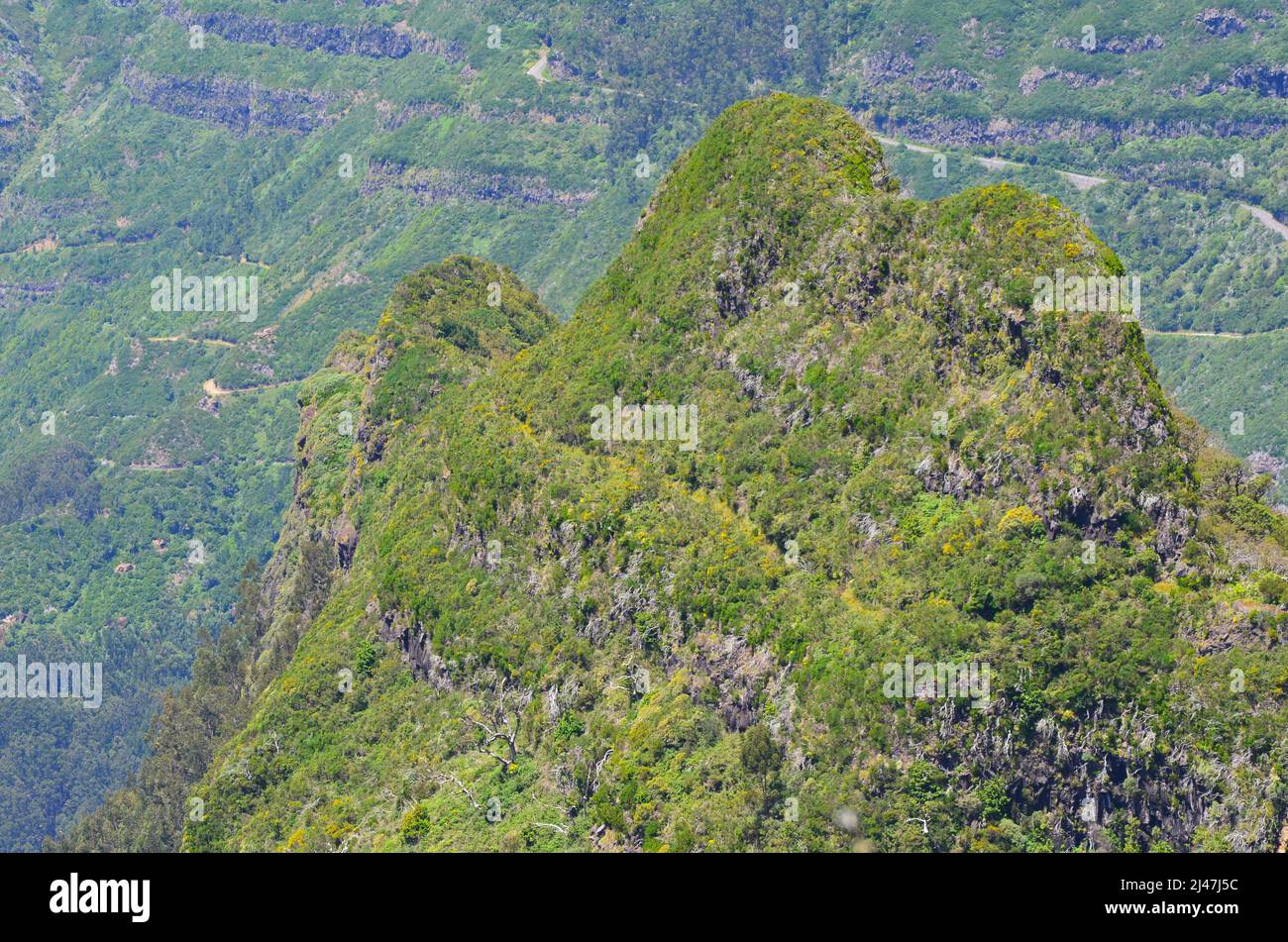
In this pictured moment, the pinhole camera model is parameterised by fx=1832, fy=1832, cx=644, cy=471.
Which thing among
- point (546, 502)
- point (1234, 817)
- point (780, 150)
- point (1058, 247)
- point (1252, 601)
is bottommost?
point (1234, 817)

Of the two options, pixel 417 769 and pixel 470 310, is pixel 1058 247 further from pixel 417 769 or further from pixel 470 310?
pixel 470 310

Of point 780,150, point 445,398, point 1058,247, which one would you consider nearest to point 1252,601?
point 1058,247

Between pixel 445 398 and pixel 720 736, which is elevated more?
pixel 445 398

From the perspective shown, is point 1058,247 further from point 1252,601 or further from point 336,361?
point 336,361
